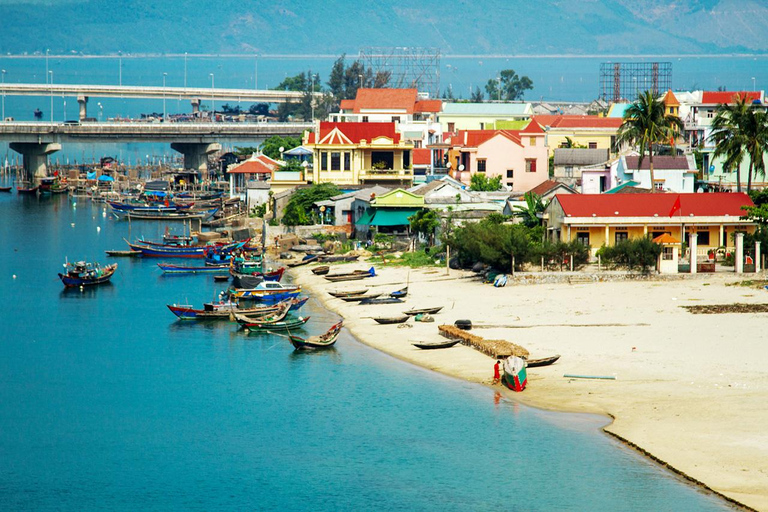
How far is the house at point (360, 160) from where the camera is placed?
305ft

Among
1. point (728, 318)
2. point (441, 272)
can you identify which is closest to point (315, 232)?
point (441, 272)

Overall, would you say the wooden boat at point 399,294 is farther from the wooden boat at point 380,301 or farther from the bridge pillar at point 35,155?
the bridge pillar at point 35,155

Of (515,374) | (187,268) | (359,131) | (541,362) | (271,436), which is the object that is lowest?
(271,436)

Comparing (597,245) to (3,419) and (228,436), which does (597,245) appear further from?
(3,419)

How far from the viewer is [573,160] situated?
91.3 meters

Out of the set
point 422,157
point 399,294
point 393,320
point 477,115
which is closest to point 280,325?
point 393,320

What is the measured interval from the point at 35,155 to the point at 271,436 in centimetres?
11269

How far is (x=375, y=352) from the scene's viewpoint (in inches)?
1969

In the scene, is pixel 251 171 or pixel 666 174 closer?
pixel 666 174

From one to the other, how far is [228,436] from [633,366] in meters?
14.8

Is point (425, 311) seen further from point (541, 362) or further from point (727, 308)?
point (727, 308)

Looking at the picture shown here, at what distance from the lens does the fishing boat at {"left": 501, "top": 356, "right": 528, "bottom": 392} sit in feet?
139

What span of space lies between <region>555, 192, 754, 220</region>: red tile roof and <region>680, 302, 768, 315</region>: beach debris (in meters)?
10.9

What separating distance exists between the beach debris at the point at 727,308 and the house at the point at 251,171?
63488 millimetres
